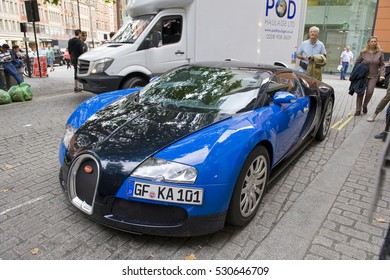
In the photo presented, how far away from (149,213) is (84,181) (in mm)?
626

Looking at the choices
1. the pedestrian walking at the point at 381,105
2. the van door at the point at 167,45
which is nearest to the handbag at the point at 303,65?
the pedestrian walking at the point at 381,105

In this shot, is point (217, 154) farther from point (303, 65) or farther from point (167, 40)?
point (167, 40)

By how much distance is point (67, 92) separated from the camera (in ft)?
33.3

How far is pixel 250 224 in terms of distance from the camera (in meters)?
2.80

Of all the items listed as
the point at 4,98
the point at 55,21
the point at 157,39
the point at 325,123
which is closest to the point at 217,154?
the point at 325,123

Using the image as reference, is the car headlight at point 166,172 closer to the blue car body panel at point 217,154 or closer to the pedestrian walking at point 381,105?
the blue car body panel at point 217,154

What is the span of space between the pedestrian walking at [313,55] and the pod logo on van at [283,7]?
219cm

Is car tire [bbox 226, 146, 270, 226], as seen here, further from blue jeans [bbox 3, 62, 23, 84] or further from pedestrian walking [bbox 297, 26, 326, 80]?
blue jeans [bbox 3, 62, 23, 84]

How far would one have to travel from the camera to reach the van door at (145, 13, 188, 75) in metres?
7.66

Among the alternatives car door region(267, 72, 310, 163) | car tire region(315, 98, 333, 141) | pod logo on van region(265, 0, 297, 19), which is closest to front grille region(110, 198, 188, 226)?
car door region(267, 72, 310, 163)

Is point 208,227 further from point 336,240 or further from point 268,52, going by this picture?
point 268,52

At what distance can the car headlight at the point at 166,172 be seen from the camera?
7.35 ft

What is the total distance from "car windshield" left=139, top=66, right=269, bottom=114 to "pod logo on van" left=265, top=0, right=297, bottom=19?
597 centimetres
